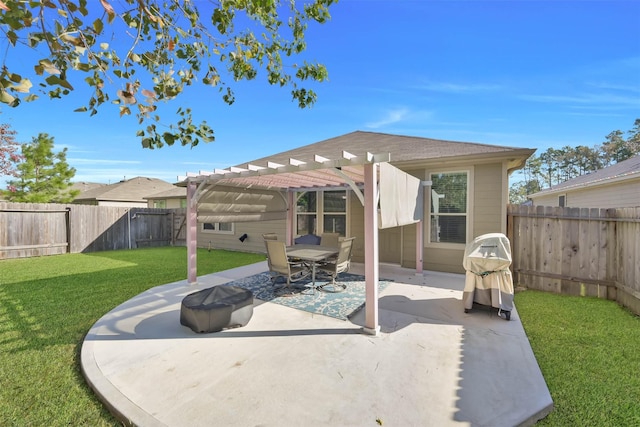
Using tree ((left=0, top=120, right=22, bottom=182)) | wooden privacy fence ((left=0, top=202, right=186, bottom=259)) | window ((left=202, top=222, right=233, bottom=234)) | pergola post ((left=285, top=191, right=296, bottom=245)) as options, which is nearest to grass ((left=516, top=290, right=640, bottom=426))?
pergola post ((left=285, top=191, right=296, bottom=245))

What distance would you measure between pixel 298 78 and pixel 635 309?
22.6ft

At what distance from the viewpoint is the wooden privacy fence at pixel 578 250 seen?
516cm

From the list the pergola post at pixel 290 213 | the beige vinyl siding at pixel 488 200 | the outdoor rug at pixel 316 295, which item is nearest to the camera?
the outdoor rug at pixel 316 295

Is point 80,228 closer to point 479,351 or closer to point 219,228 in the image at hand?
point 219,228

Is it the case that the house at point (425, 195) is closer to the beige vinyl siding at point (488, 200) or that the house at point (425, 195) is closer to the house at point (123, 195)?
the beige vinyl siding at point (488, 200)

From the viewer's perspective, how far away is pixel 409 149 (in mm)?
8656

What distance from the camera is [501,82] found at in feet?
32.0

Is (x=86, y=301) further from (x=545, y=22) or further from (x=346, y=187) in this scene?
(x=545, y=22)

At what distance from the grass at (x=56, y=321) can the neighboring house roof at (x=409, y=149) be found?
4461 millimetres

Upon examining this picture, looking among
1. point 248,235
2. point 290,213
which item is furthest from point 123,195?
point 290,213

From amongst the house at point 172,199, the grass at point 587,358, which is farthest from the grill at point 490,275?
the house at point 172,199

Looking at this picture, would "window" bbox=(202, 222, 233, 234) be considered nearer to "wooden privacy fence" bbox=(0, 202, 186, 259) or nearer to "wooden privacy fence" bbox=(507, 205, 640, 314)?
"wooden privacy fence" bbox=(0, 202, 186, 259)

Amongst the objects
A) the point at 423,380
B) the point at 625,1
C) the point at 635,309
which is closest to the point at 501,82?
the point at 625,1

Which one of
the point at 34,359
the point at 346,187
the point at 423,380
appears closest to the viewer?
the point at 423,380
